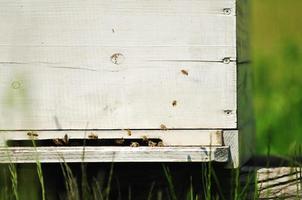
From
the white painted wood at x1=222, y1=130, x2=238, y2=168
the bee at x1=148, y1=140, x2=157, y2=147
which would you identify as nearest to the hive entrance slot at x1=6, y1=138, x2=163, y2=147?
the bee at x1=148, y1=140, x2=157, y2=147

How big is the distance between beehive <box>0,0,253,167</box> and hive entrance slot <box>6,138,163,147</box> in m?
0.01

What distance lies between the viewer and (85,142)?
11.3ft

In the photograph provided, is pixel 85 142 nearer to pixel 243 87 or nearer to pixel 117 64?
pixel 117 64

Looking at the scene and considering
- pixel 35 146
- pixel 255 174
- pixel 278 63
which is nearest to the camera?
pixel 35 146

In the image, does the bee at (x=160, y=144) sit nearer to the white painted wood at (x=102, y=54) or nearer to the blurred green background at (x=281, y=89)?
the white painted wood at (x=102, y=54)

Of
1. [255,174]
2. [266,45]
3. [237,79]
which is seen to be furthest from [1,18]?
[266,45]

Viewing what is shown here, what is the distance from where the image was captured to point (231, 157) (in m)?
3.32

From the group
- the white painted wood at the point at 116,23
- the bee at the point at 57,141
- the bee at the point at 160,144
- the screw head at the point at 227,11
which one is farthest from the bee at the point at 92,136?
the screw head at the point at 227,11

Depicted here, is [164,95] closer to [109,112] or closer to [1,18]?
[109,112]

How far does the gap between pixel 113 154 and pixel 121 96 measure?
256mm

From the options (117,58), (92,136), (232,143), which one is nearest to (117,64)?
(117,58)

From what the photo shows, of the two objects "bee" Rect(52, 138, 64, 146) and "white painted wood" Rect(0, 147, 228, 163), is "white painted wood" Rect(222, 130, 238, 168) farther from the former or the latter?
"bee" Rect(52, 138, 64, 146)

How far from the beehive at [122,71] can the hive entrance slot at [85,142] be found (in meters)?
0.01

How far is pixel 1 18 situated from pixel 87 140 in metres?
0.60
